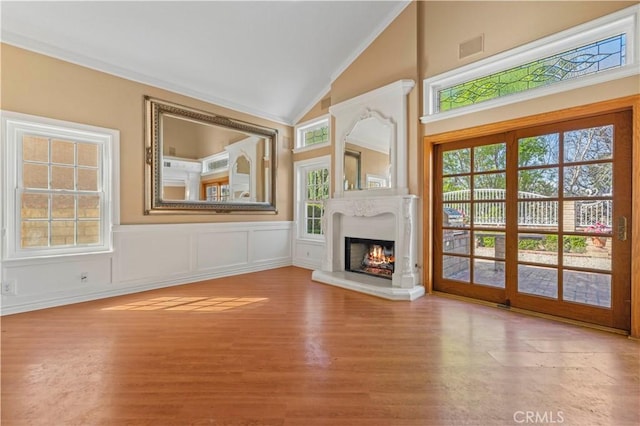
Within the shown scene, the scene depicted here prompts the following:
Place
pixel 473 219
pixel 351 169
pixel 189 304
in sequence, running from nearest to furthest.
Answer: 1. pixel 189 304
2. pixel 473 219
3. pixel 351 169

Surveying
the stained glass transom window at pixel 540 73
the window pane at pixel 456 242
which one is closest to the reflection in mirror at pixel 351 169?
the stained glass transom window at pixel 540 73

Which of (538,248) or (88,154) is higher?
(88,154)

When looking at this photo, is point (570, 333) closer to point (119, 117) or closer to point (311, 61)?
point (311, 61)

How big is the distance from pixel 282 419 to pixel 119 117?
403 cm

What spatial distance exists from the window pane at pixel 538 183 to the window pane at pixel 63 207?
5221mm

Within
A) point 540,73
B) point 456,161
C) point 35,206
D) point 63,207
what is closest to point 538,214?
point 456,161

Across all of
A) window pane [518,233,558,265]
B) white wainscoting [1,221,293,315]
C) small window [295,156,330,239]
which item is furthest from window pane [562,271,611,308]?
white wainscoting [1,221,293,315]

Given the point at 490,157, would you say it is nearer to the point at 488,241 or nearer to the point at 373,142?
the point at 488,241

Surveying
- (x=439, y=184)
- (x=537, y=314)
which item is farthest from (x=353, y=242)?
(x=537, y=314)

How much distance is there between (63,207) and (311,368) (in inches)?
139

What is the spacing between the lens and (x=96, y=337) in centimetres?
250

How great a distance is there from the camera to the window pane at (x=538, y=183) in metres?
2.96

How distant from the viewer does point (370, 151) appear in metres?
4.21

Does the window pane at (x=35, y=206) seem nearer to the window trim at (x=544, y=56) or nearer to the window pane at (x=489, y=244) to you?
the window trim at (x=544, y=56)
